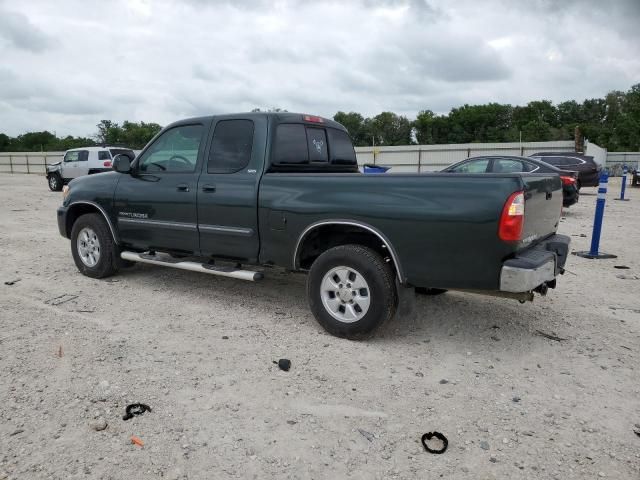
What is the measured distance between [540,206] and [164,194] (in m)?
3.61

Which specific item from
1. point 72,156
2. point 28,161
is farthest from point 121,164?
point 28,161

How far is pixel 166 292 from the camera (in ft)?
18.2

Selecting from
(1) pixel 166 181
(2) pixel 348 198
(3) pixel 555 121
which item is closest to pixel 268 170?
(2) pixel 348 198

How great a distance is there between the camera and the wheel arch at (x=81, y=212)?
5.78 m

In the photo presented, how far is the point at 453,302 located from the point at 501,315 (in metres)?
0.53

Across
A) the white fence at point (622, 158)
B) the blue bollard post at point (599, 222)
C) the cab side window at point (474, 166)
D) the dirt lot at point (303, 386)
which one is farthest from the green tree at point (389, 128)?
the dirt lot at point (303, 386)

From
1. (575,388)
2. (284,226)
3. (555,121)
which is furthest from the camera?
(555,121)

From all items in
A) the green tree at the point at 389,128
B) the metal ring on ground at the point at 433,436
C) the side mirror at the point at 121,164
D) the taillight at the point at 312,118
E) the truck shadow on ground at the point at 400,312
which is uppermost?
the green tree at the point at 389,128

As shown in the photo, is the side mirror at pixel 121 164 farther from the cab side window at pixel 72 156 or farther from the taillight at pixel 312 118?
the cab side window at pixel 72 156

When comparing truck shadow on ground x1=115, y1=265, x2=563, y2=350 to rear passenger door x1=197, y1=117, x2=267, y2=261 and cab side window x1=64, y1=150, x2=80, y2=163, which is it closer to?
rear passenger door x1=197, y1=117, x2=267, y2=261

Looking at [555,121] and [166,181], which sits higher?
[555,121]

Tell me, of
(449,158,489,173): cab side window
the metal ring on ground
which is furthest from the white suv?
the metal ring on ground

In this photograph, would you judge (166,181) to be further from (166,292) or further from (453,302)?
(453,302)

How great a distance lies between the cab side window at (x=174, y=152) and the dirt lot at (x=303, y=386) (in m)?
1.39
